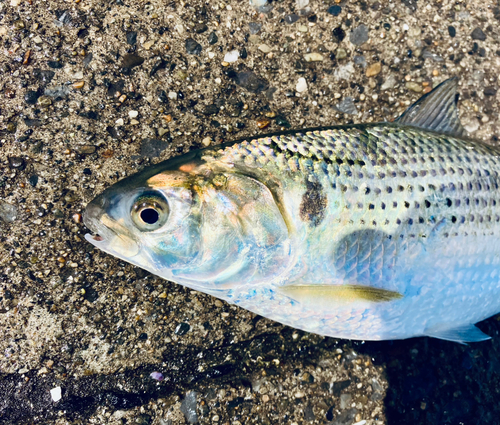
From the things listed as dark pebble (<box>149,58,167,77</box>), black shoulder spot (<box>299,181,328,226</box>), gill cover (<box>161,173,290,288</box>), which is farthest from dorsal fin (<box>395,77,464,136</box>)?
dark pebble (<box>149,58,167,77</box>)

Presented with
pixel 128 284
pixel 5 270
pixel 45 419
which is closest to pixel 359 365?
pixel 128 284

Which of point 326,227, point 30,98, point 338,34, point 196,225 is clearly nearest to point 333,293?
point 326,227

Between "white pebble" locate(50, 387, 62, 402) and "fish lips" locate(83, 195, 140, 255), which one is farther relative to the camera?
"white pebble" locate(50, 387, 62, 402)

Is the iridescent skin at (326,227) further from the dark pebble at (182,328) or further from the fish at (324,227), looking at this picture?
the dark pebble at (182,328)

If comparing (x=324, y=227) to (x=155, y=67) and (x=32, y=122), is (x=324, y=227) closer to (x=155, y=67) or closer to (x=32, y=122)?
(x=155, y=67)

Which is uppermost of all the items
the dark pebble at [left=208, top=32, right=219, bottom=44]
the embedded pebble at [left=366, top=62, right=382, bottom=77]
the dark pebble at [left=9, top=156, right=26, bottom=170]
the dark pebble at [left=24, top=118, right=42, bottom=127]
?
the embedded pebble at [left=366, top=62, right=382, bottom=77]

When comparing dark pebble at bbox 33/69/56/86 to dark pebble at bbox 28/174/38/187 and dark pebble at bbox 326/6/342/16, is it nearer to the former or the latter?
dark pebble at bbox 28/174/38/187

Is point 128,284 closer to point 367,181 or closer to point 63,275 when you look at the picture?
point 63,275
